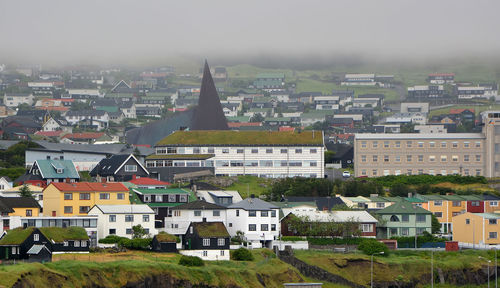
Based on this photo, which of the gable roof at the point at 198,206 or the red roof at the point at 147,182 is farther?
the red roof at the point at 147,182

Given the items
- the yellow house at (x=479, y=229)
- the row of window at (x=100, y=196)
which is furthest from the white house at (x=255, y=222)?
the yellow house at (x=479, y=229)

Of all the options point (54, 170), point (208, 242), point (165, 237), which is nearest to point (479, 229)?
point (208, 242)

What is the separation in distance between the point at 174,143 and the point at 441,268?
38.5 m

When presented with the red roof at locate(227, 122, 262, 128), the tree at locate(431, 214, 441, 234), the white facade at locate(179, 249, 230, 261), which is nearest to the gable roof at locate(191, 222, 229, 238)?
the white facade at locate(179, 249, 230, 261)

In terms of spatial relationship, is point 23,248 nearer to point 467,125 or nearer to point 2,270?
point 2,270

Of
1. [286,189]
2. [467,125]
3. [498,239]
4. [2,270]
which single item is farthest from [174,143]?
[467,125]

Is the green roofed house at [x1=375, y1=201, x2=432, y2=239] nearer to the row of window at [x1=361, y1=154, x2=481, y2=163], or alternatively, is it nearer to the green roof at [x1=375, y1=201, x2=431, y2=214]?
the green roof at [x1=375, y1=201, x2=431, y2=214]

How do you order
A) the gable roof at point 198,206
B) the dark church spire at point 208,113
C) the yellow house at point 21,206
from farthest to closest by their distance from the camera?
1. the dark church spire at point 208,113
2. the gable roof at point 198,206
3. the yellow house at point 21,206

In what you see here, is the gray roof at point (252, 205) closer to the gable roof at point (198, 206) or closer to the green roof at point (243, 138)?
the gable roof at point (198, 206)

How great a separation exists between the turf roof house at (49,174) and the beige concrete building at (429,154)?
1279 inches

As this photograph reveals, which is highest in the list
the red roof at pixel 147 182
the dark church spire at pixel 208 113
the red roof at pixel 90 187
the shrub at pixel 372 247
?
the dark church spire at pixel 208 113

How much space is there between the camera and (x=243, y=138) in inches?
4318

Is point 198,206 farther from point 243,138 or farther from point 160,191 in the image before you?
point 243,138

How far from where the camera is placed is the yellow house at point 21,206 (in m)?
76.6
